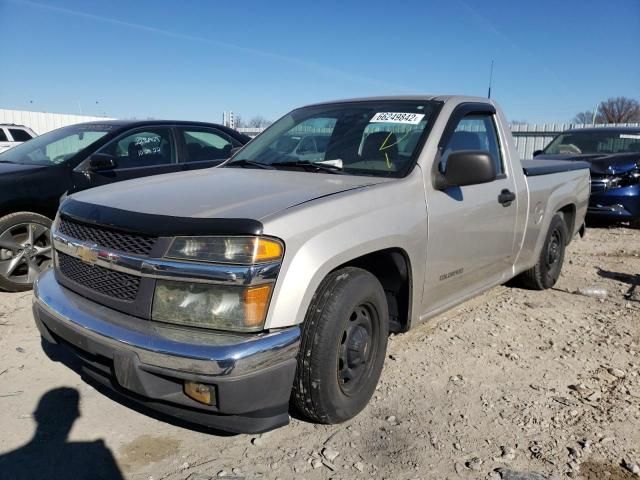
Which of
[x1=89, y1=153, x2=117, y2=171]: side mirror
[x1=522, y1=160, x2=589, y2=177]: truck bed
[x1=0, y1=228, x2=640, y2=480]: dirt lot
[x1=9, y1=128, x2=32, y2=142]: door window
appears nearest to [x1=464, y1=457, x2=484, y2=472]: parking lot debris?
[x1=0, y1=228, x2=640, y2=480]: dirt lot

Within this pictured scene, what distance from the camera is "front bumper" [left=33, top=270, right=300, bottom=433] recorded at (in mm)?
2121

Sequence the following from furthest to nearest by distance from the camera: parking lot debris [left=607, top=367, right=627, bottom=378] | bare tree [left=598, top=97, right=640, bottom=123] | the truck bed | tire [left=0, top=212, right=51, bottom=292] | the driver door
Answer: bare tree [left=598, top=97, right=640, bottom=123]
tire [left=0, top=212, right=51, bottom=292]
the truck bed
parking lot debris [left=607, top=367, right=627, bottom=378]
the driver door

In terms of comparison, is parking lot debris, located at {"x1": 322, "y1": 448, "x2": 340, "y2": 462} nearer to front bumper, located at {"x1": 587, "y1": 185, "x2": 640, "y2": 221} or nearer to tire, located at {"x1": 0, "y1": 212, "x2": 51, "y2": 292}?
tire, located at {"x1": 0, "y1": 212, "x2": 51, "y2": 292}

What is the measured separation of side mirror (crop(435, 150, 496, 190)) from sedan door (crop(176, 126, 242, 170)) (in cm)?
→ 328

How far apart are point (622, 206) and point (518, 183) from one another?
5.11 m

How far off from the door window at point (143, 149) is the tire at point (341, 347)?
3608 millimetres

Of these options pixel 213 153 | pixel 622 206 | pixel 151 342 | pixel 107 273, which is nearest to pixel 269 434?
pixel 151 342

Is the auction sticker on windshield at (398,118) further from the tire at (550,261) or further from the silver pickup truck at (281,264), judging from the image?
the tire at (550,261)

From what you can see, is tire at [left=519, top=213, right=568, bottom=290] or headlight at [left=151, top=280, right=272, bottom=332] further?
tire at [left=519, top=213, right=568, bottom=290]

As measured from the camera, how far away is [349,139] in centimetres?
360

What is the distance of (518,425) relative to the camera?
9.27ft

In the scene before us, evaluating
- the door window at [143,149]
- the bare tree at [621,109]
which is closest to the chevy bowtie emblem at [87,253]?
the door window at [143,149]

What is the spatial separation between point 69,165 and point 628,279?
591cm

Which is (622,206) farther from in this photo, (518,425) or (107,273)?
(107,273)
